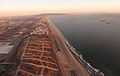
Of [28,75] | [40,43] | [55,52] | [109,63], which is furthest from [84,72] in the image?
[40,43]

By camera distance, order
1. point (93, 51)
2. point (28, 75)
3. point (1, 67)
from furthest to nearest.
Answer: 1. point (93, 51)
2. point (1, 67)
3. point (28, 75)

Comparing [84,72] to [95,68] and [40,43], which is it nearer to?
[95,68]

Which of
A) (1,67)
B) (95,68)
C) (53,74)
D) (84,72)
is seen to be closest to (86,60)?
(95,68)

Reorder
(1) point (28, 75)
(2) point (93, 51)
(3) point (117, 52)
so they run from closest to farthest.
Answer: (1) point (28, 75), (3) point (117, 52), (2) point (93, 51)

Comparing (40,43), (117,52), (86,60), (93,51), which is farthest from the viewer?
(40,43)

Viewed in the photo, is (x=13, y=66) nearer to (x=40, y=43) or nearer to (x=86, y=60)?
(x=86, y=60)

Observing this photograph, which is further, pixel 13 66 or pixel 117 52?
pixel 117 52

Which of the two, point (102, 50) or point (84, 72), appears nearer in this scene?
point (84, 72)

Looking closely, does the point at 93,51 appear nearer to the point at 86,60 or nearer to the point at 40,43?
the point at 86,60

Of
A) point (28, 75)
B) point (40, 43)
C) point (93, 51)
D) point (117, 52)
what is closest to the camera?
point (28, 75)
